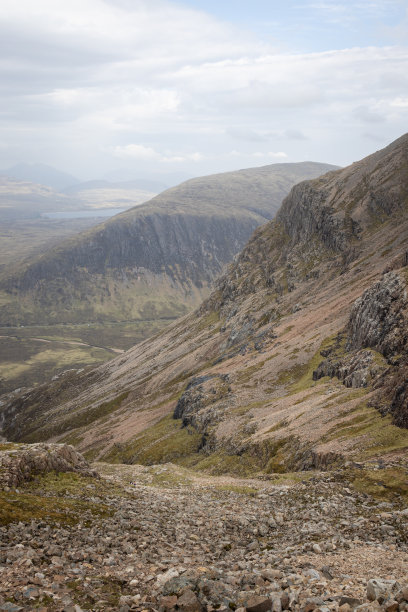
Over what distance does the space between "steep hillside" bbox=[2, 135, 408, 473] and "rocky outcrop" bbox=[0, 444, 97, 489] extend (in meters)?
30.0

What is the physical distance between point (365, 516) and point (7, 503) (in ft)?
86.2

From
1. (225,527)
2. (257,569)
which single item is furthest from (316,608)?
(225,527)

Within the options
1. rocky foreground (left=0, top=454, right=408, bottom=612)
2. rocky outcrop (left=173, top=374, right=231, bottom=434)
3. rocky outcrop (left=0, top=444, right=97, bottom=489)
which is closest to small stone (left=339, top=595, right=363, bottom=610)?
rocky foreground (left=0, top=454, right=408, bottom=612)

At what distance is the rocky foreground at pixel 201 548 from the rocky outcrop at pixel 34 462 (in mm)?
1291

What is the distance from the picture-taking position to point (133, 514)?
32.8 m

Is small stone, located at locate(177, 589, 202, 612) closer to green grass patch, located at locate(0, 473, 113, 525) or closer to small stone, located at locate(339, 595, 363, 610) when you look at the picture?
small stone, located at locate(339, 595, 363, 610)

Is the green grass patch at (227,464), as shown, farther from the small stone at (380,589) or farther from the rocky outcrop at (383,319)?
the small stone at (380,589)

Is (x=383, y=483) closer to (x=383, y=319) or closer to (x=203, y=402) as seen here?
(x=383, y=319)

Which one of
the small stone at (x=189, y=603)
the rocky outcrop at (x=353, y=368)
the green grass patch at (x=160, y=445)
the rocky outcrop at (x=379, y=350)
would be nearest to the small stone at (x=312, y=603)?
the small stone at (x=189, y=603)

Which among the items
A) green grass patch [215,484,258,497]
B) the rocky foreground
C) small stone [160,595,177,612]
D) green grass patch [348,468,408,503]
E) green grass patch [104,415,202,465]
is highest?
small stone [160,595,177,612]

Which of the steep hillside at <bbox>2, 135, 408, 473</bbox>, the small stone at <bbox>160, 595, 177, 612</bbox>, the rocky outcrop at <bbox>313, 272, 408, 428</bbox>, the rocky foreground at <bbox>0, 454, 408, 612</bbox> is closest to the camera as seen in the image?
the small stone at <bbox>160, 595, 177, 612</bbox>

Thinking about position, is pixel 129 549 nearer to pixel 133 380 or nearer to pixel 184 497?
pixel 184 497

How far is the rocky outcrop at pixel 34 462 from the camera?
35.0m

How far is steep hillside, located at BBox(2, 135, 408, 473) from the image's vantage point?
61.3 meters
